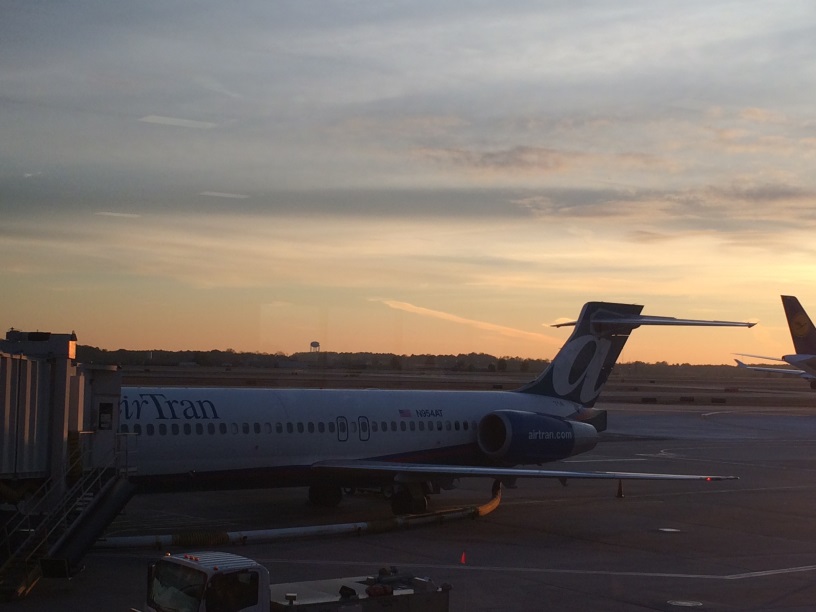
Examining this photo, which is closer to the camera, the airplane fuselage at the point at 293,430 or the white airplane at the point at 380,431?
the airplane fuselage at the point at 293,430

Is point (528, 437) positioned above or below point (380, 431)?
below

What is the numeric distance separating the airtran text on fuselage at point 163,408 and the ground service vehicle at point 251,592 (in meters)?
9.92

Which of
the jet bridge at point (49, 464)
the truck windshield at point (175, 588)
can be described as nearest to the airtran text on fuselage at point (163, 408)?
the jet bridge at point (49, 464)

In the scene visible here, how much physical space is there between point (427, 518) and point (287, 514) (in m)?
3.87

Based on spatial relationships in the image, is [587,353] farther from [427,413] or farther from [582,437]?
[427,413]

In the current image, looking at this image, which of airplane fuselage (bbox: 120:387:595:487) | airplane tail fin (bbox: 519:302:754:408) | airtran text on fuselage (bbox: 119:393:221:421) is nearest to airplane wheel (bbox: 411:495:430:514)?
airplane fuselage (bbox: 120:387:595:487)

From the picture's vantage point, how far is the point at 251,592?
1211 cm

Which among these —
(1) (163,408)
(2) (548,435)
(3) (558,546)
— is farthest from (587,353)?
(1) (163,408)

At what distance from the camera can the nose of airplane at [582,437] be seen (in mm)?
28913

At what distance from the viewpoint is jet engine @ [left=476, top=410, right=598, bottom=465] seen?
1095 inches

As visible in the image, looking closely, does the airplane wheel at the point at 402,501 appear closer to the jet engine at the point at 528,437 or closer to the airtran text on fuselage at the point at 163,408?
the jet engine at the point at 528,437

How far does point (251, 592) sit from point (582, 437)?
18.3 meters

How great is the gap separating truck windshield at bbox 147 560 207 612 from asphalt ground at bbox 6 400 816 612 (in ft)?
11.2

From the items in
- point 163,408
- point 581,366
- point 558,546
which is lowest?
point 558,546
